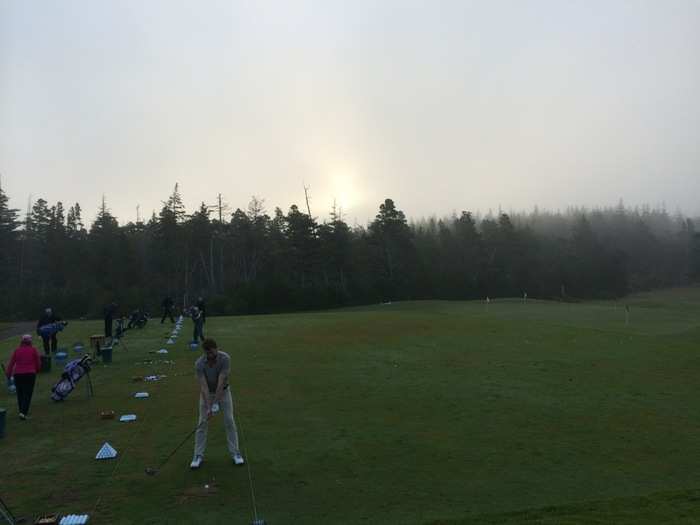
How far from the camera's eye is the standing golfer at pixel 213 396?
9195mm

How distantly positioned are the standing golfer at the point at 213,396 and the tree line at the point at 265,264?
191ft

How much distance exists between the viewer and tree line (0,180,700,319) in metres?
70.6

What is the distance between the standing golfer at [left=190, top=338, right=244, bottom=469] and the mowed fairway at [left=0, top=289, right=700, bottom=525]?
345 millimetres

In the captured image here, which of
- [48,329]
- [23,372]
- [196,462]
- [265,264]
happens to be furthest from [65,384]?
[265,264]

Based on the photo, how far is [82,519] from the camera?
705cm

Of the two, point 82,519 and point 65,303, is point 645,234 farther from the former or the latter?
point 82,519

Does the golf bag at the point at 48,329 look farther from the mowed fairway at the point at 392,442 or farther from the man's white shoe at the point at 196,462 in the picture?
the man's white shoe at the point at 196,462

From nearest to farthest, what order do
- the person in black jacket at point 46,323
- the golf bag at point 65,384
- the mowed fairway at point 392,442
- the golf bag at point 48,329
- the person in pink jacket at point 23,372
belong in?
the mowed fairway at point 392,442, the person in pink jacket at point 23,372, the golf bag at point 65,384, the golf bag at point 48,329, the person in black jacket at point 46,323

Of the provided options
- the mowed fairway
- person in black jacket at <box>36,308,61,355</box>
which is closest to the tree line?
person in black jacket at <box>36,308,61,355</box>

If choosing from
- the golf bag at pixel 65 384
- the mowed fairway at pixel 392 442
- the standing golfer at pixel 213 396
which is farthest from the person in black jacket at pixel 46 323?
the standing golfer at pixel 213 396

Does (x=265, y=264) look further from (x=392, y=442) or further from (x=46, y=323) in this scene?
(x=392, y=442)

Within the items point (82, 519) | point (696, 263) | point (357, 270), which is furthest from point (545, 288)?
point (82, 519)

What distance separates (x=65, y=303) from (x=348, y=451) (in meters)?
66.5

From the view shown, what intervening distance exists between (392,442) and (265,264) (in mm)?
76780
